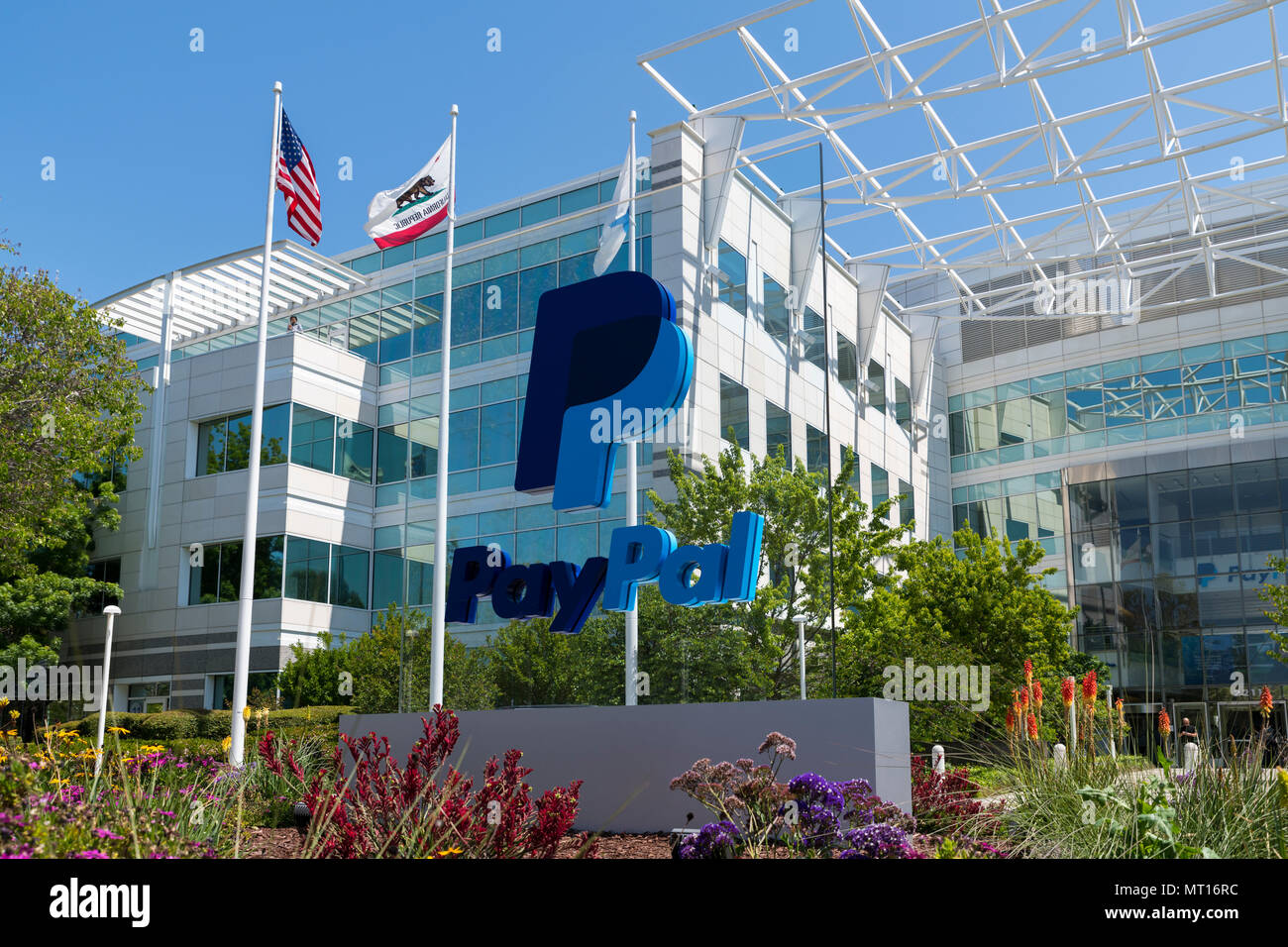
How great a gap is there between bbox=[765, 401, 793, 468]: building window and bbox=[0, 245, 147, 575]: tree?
17.8m

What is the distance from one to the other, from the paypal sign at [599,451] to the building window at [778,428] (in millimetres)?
14201

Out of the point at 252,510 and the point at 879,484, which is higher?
the point at 879,484

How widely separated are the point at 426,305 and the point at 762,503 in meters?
13.9

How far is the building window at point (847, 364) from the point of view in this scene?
39.0m

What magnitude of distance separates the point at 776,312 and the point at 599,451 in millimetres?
17360

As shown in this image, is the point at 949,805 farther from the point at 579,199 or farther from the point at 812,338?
the point at 812,338

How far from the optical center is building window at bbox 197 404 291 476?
35344 mm

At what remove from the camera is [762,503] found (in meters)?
24.5

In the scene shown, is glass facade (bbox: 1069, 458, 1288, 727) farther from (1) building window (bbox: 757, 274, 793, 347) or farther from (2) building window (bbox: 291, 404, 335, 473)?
(2) building window (bbox: 291, 404, 335, 473)

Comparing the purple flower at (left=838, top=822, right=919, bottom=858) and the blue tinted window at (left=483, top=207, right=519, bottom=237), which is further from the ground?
the blue tinted window at (left=483, top=207, right=519, bottom=237)

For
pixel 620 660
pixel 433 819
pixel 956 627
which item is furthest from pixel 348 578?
pixel 433 819

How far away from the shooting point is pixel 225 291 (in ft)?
126

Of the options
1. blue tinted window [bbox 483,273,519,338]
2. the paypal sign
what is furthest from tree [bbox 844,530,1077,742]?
blue tinted window [bbox 483,273,519,338]
